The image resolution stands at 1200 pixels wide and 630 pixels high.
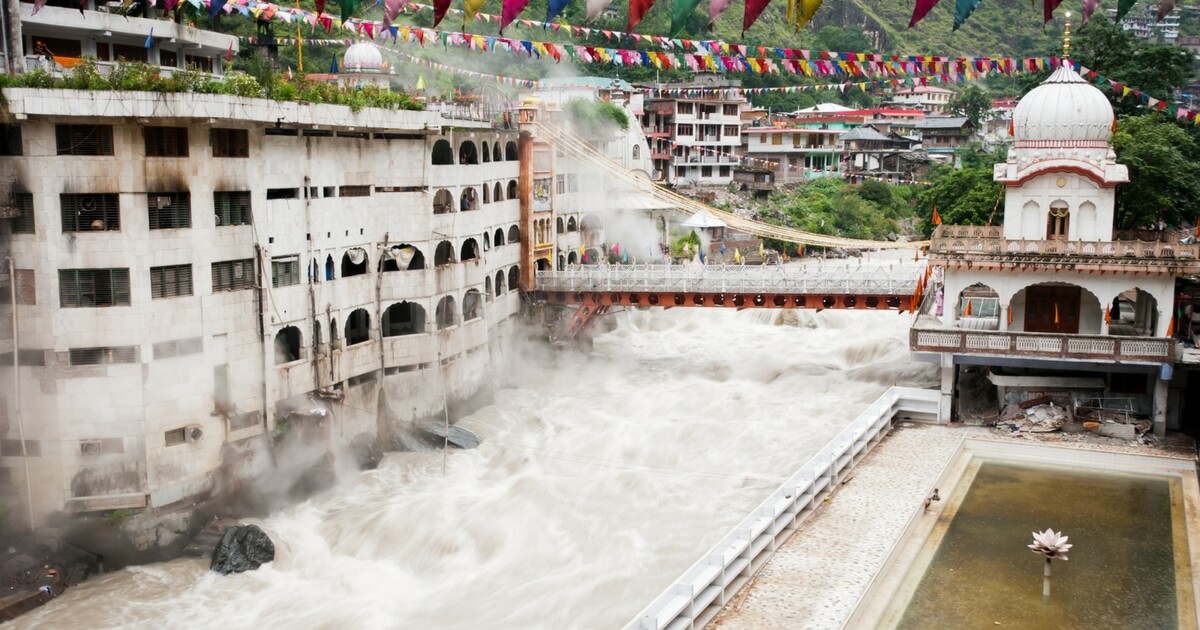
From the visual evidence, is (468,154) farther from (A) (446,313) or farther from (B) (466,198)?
(A) (446,313)

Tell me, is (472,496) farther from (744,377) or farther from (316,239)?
(744,377)

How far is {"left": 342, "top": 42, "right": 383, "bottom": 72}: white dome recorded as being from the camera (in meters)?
51.0

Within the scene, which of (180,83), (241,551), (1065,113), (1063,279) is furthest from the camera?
(1065,113)

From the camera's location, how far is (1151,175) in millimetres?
45500

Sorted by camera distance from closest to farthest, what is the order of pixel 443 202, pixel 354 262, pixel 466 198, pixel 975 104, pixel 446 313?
pixel 354 262 < pixel 443 202 < pixel 446 313 < pixel 466 198 < pixel 975 104

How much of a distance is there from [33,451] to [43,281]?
446cm

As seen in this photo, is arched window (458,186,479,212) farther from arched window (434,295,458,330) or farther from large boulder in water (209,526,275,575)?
large boulder in water (209,526,275,575)

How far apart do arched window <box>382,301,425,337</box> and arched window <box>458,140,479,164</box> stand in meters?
6.87

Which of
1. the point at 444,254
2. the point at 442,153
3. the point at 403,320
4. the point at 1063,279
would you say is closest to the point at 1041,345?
the point at 1063,279

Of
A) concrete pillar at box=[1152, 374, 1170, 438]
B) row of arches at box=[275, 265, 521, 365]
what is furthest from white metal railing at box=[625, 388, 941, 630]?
row of arches at box=[275, 265, 521, 365]

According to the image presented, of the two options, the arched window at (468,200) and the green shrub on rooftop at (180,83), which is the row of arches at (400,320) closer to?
the arched window at (468,200)

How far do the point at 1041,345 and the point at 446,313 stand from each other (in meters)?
21.7

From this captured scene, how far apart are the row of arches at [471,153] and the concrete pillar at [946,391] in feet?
66.5

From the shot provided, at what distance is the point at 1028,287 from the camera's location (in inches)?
1547
